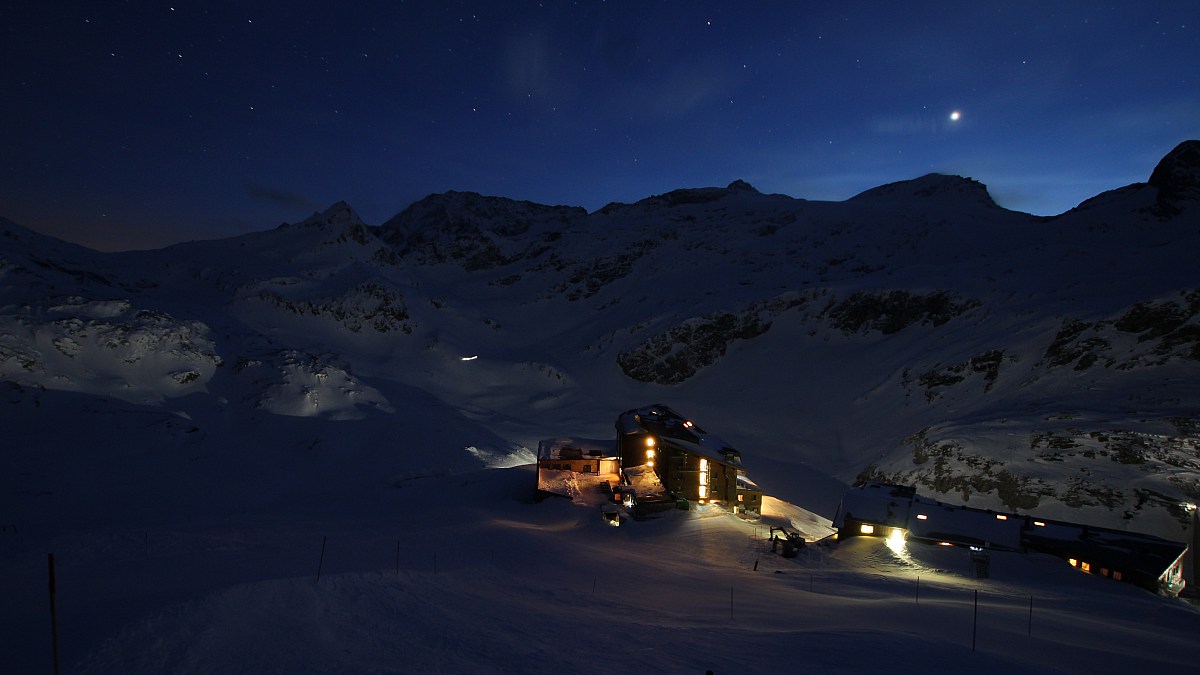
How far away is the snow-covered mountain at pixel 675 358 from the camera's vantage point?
108ft

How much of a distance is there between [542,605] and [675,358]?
2560 inches

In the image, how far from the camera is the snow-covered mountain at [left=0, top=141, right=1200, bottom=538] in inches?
1293

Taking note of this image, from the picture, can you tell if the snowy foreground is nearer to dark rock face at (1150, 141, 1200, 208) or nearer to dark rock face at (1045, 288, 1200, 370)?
dark rock face at (1045, 288, 1200, 370)

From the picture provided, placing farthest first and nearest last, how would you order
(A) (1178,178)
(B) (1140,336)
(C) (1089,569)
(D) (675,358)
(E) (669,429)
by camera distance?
1. (D) (675,358)
2. (A) (1178,178)
3. (E) (669,429)
4. (B) (1140,336)
5. (C) (1089,569)

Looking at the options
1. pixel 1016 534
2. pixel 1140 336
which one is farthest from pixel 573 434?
pixel 1140 336

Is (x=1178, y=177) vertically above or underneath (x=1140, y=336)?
above

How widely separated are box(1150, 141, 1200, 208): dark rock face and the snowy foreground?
8311 cm

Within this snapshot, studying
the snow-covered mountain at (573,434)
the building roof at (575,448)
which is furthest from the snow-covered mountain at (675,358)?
the building roof at (575,448)

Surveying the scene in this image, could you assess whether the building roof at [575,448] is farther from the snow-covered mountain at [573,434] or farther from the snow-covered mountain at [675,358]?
the snow-covered mountain at [675,358]

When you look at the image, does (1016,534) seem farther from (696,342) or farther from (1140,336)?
(696,342)

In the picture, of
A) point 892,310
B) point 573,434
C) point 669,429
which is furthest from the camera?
point 892,310

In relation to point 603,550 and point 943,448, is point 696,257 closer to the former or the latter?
point 943,448

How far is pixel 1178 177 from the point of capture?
247 feet

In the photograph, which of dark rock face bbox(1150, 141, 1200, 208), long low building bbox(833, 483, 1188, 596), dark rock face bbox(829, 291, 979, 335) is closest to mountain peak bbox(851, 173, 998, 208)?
dark rock face bbox(1150, 141, 1200, 208)
